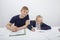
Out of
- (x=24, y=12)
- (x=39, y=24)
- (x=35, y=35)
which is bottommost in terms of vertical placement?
(x=35, y=35)

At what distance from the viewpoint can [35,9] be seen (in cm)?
195

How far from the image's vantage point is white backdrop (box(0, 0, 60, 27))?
190cm

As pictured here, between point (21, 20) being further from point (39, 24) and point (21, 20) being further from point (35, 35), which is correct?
point (35, 35)

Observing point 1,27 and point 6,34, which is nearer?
point 6,34

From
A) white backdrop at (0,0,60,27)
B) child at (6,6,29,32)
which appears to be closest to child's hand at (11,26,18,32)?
child at (6,6,29,32)

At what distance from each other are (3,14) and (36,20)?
1.60ft

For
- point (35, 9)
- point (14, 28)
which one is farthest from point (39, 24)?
point (14, 28)

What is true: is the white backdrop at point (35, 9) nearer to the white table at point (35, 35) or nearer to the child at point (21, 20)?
the child at point (21, 20)

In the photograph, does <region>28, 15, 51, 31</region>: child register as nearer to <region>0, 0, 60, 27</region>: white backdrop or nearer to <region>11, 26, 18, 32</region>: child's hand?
<region>0, 0, 60, 27</region>: white backdrop

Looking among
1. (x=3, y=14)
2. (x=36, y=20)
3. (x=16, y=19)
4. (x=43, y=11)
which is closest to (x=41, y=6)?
(x=43, y=11)

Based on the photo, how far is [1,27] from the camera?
1812 millimetres

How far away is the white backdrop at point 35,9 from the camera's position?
1903 millimetres

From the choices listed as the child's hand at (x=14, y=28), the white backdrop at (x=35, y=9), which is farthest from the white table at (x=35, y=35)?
the white backdrop at (x=35, y=9)

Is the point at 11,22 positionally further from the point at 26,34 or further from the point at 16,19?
the point at 26,34
